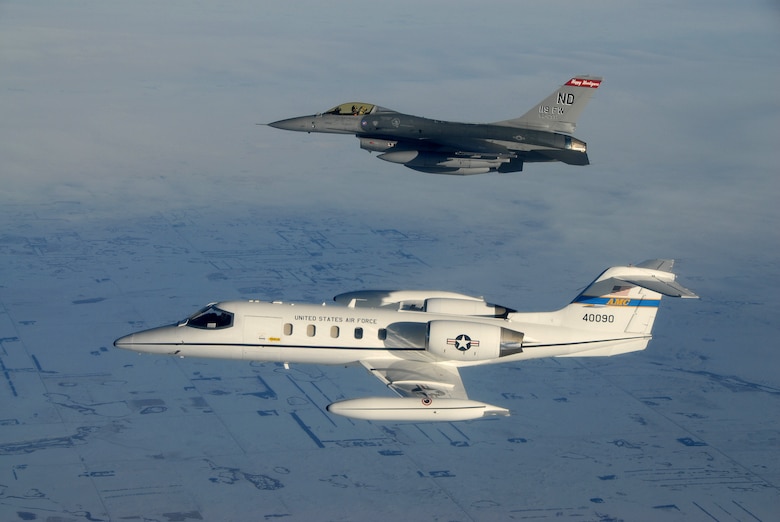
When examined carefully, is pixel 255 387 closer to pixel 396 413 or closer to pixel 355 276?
pixel 355 276

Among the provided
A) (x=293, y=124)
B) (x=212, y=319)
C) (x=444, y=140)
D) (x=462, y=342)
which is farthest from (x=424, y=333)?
(x=293, y=124)

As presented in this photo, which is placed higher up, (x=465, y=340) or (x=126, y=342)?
(x=465, y=340)

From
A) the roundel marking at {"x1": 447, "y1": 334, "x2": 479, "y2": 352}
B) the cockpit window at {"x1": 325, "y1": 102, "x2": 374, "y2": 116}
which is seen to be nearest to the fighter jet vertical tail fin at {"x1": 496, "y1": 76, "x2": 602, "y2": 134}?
the cockpit window at {"x1": 325, "y1": 102, "x2": 374, "y2": 116}

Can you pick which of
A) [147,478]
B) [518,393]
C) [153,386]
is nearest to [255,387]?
[153,386]

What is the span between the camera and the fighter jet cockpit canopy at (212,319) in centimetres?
4838

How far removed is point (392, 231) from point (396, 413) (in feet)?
288

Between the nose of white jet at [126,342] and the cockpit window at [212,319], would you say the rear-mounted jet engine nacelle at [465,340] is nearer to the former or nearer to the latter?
the cockpit window at [212,319]

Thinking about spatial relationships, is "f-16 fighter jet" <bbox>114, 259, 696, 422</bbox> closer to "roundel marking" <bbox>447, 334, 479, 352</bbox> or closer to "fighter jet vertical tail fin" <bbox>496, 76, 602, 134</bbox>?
"roundel marking" <bbox>447, 334, 479, 352</bbox>

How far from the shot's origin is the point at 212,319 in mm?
48500

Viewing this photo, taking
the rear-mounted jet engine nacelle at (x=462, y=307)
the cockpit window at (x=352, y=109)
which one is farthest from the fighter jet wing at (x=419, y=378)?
the cockpit window at (x=352, y=109)

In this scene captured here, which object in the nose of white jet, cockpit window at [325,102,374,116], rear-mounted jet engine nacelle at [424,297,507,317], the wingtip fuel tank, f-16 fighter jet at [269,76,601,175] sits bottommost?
the wingtip fuel tank

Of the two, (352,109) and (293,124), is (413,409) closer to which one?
(352,109)

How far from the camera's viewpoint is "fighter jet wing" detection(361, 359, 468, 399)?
46.7m

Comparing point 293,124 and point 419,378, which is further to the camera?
point 293,124
